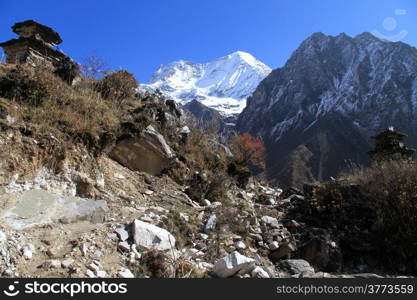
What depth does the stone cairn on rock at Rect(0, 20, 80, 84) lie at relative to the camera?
9617 millimetres

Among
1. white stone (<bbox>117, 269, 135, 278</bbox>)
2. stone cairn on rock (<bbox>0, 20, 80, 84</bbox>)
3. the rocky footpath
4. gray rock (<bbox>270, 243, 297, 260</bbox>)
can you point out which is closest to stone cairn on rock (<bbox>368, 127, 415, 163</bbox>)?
the rocky footpath

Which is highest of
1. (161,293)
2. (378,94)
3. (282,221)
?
(378,94)

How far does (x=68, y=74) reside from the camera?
704 cm

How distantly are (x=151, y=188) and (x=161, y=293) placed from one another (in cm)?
291

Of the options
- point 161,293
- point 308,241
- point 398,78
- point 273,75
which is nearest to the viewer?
point 161,293

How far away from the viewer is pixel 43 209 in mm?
3391

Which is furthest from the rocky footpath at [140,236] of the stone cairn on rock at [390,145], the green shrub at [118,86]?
the stone cairn on rock at [390,145]

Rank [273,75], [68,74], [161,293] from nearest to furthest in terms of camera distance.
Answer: [161,293] → [68,74] → [273,75]

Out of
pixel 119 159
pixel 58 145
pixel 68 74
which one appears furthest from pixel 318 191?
pixel 68 74

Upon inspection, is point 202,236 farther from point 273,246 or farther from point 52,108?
point 52,108

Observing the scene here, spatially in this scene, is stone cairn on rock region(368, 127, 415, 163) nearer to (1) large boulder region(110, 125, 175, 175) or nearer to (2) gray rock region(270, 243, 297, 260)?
(2) gray rock region(270, 243, 297, 260)

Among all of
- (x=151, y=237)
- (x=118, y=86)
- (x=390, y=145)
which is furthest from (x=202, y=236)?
(x=390, y=145)

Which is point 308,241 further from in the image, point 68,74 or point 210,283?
point 68,74

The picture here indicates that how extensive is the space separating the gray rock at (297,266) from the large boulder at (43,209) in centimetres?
255
